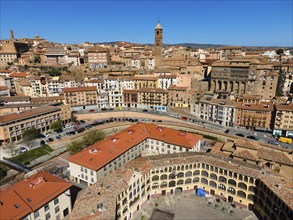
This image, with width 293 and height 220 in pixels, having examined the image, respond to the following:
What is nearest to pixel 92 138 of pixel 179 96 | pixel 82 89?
pixel 82 89

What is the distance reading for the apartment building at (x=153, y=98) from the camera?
100994 millimetres

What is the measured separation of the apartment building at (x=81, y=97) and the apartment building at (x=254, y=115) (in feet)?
214

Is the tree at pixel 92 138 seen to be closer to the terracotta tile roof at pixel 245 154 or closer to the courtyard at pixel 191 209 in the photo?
the courtyard at pixel 191 209

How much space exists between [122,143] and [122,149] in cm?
240

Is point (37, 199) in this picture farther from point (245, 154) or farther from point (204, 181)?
point (245, 154)

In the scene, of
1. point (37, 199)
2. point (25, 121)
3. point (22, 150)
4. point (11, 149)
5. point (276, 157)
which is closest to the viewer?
point (37, 199)

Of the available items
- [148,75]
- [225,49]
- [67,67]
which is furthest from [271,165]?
[225,49]

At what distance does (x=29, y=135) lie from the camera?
7212 cm

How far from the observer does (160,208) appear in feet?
157

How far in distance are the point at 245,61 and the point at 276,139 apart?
42020 mm

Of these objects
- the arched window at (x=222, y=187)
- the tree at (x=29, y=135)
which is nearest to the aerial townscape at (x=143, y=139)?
the arched window at (x=222, y=187)

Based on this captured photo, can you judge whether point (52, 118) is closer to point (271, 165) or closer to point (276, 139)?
point (271, 165)

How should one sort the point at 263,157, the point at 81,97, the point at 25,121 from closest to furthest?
the point at 263,157 → the point at 25,121 → the point at 81,97

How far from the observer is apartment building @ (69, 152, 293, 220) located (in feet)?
120
